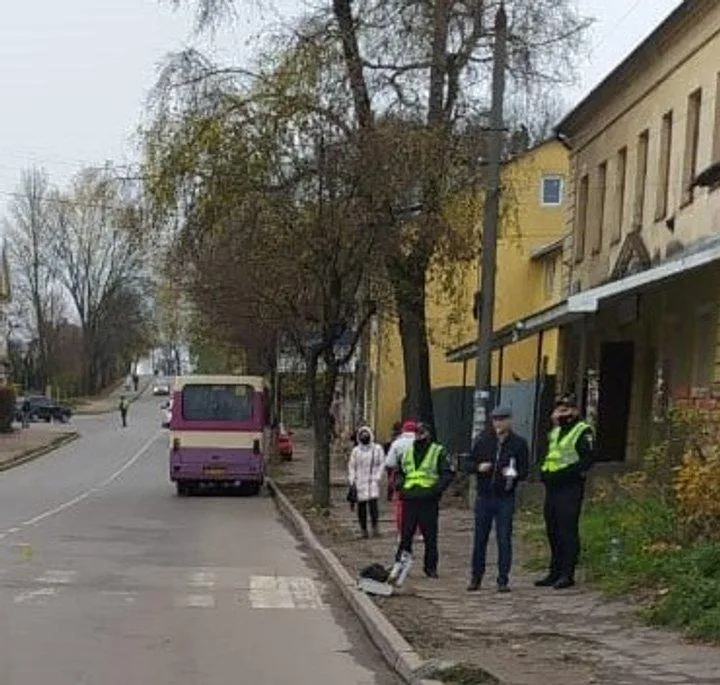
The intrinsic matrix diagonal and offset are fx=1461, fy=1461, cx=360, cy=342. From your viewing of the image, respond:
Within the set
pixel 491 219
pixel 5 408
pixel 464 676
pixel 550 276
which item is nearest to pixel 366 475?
pixel 491 219

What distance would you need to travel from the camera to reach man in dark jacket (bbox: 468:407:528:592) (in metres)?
13.6

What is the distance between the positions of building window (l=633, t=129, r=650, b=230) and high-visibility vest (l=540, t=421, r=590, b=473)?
12.7 meters

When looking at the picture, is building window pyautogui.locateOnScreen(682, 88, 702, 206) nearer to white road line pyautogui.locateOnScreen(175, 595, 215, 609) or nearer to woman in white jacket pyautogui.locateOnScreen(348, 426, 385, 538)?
woman in white jacket pyautogui.locateOnScreen(348, 426, 385, 538)

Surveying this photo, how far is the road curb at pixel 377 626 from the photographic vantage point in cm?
970

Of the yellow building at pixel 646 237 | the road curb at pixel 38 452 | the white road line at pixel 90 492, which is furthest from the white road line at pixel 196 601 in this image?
the road curb at pixel 38 452

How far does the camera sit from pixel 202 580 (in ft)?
52.1

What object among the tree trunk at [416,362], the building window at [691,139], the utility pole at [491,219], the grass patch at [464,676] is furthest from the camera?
the tree trunk at [416,362]

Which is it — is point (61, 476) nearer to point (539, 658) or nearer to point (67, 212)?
point (539, 658)

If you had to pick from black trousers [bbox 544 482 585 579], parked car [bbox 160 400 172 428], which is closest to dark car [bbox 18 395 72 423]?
parked car [bbox 160 400 172 428]

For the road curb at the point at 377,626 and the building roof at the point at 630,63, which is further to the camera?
the building roof at the point at 630,63

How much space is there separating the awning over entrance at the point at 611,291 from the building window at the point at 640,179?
2.75 metres

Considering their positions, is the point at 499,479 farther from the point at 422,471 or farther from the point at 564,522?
the point at 422,471

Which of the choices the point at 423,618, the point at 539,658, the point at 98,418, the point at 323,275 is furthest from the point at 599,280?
the point at 98,418

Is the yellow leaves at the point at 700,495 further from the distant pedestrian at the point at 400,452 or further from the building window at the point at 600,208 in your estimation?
the building window at the point at 600,208
